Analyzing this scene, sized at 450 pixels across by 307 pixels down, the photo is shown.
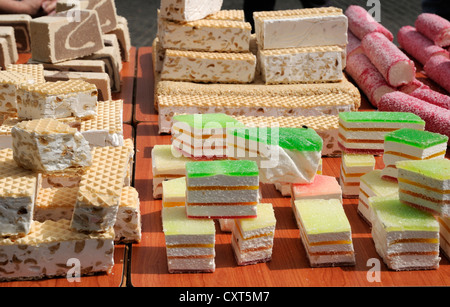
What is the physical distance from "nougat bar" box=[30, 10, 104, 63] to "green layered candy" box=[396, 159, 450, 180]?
7.55 ft

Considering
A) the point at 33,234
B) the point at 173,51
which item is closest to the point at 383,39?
the point at 173,51

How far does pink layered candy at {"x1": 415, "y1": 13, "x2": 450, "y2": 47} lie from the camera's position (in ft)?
14.3

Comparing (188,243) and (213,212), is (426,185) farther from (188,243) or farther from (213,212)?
(188,243)

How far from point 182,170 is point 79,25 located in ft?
4.94

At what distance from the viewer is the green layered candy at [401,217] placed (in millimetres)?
2336

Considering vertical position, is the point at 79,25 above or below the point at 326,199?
above

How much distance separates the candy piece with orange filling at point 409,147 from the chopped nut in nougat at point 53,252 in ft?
4.33

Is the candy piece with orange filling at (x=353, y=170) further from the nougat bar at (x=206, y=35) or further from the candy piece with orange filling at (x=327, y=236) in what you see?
the nougat bar at (x=206, y=35)

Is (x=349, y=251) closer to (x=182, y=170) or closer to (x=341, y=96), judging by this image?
(x=182, y=170)

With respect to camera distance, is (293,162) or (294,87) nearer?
(293,162)

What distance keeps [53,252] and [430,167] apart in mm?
1557

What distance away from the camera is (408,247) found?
2.38 metres

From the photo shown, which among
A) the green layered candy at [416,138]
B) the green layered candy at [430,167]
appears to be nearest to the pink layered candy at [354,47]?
the green layered candy at [416,138]

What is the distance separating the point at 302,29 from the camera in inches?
146
